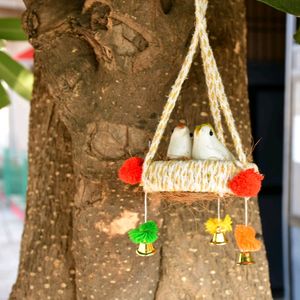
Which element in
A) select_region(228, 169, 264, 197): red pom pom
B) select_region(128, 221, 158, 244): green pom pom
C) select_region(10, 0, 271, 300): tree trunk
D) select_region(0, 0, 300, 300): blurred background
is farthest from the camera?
select_region(0, 0, 300, 300): blurred background

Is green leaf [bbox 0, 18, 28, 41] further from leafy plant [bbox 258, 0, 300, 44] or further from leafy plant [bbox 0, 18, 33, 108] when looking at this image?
leafy plant [bbox 258, 0, 300, 44]

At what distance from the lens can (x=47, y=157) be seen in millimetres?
1604

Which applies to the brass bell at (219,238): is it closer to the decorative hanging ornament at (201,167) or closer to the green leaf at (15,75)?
the decorative hanging ornament at (201,167)

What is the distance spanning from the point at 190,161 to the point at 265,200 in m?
2.95

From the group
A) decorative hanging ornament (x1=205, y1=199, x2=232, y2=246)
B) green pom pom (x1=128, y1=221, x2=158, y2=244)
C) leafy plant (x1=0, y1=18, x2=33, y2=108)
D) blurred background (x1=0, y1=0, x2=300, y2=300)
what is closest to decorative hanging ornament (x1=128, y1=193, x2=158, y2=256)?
green pom pom (x1=128, y1=221, x2=158, y2=244)

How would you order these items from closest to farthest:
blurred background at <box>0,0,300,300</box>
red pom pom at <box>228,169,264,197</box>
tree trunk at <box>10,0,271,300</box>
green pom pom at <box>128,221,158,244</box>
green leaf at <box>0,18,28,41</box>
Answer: red pom pom at <box>228,169,264,197</box>, green pom pom at <box>128,221,158,244</box>, tree trunk at <box>10,0,271,300</box>, green leaf at <box>0,18,28,41</box>, blurred background at <box>0,0,300,300</box>

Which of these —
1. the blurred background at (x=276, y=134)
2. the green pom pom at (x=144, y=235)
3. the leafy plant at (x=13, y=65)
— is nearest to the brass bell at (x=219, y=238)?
the green pom pom at (x=144, y=235)

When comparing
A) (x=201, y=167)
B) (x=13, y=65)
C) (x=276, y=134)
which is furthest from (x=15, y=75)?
(x=276, y=134)

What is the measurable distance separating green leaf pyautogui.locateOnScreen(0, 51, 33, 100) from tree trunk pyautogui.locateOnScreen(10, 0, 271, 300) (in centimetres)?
46

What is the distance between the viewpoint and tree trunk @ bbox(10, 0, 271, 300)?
4.26 ft

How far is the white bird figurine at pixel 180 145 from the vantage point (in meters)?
1.15

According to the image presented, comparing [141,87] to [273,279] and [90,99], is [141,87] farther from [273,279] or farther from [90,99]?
[273,279]

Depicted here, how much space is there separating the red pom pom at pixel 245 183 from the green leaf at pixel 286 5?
1.01 feet

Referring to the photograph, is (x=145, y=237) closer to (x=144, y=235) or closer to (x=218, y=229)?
(x=144, y=235)
